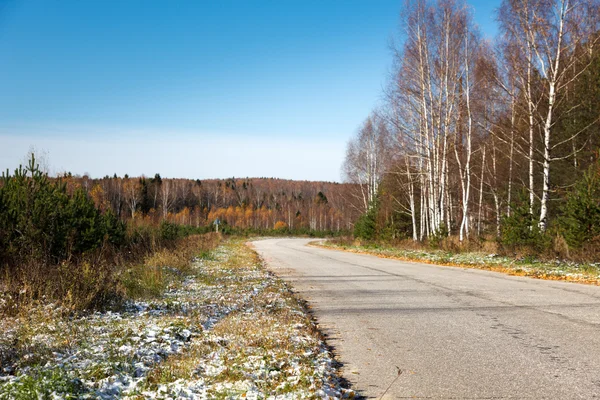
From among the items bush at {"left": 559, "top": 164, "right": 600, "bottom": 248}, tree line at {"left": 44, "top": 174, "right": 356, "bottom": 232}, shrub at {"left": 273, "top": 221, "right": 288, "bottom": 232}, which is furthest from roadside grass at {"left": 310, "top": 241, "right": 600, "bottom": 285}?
tree line at {"left": 44, "top": 174, "right": 356, "bottom": 232}

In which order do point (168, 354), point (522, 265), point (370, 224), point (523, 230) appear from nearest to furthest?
A: point (168, 354) < point (522, 265) < point (523, 230) < point (370, 224)

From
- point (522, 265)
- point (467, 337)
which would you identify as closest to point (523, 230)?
point (522, 265)

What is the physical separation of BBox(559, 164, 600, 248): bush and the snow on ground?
10.6m

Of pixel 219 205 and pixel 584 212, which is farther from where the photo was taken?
pixel 219 205

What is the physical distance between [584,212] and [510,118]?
10.4m

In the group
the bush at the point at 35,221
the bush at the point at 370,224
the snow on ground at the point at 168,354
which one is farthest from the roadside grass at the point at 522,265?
the bush at the point at 370,224

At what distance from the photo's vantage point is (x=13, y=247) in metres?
12.1

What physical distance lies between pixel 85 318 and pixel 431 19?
21.7 meters

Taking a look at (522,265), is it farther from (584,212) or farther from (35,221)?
(35,221)

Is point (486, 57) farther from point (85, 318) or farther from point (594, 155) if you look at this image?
point (85, 318)

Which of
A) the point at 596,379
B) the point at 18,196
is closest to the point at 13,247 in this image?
the point at 18,196

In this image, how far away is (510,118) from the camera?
2289 cm

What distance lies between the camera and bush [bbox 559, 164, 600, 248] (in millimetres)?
13539

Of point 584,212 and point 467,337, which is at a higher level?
point 584,212
